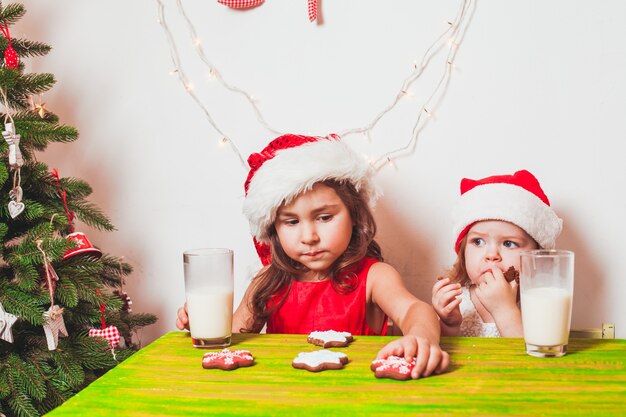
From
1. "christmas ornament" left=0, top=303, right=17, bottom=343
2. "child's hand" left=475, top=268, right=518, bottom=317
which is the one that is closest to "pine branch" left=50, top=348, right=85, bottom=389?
"christmas ornament" left=0, top=303, right=17, bottom=343

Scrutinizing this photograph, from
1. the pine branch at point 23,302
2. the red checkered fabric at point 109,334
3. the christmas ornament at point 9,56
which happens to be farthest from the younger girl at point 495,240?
the christmas ornament at point 9,56

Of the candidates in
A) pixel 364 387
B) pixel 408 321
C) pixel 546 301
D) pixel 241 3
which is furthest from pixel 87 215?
pixel 546 301

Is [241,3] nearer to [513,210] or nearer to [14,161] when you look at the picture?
[14,161]

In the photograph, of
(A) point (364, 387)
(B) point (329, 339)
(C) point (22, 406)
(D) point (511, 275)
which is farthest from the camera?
(D) point (511, 275)

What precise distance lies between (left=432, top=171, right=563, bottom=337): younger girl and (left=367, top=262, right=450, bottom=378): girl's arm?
0.09 metres

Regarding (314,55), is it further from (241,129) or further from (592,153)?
(592,153)

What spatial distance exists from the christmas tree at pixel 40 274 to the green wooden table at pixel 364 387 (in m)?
0.46

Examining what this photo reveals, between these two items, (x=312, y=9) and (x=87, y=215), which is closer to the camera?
(x=87, y=215)

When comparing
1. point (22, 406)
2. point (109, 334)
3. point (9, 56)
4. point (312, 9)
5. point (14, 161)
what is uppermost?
point (312, 9)

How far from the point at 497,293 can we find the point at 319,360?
0.58 metres

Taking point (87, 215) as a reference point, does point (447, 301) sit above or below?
below

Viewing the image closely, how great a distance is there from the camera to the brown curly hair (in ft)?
4.97

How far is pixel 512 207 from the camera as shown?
4.81 feet

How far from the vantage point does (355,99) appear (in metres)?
1.78
